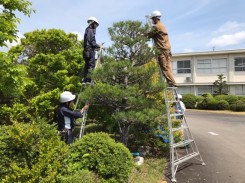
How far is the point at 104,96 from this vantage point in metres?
6.40

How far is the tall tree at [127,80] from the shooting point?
20.7ft

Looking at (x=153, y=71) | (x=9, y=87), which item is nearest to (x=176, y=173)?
(x=153, y=71)

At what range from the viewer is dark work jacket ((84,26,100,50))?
7073 mm

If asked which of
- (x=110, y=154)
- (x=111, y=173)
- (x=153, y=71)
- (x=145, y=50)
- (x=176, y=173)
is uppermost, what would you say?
(x=145, y=50)

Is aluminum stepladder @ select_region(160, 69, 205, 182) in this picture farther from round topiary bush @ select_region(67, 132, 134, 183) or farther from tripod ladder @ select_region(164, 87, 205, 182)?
round topiary bush @ select_region(67, 132, 134, 183)

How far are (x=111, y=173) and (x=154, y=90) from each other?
2366mm

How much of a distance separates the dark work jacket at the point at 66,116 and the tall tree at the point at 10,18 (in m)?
2.28

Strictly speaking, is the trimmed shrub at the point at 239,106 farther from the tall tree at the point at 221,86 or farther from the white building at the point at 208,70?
the white building at the point at 208,70

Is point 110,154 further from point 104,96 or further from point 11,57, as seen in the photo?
point 11,57

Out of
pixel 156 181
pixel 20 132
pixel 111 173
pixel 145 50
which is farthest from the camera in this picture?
pixel 145 50

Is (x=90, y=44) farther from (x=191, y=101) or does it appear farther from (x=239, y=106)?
(x=191, y=101)

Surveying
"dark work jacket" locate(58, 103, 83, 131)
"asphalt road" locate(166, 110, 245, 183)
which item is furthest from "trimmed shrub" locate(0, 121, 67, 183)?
"asphalt road" locate(166, 110, 245, 183)

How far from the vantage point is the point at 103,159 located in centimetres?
486

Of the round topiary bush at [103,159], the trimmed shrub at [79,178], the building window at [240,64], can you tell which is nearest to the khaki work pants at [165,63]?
the round topiary bush at [103,159]
